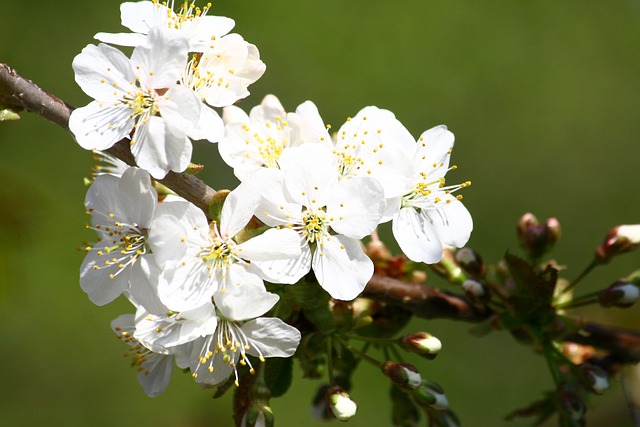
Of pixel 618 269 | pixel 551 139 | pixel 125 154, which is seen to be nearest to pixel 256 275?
pixel 125 154

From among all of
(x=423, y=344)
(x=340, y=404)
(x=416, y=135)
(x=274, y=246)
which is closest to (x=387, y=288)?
(x=423, y=344)

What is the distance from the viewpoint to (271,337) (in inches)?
49.8

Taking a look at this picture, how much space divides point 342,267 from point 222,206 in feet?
0.74

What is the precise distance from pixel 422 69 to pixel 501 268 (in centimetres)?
288

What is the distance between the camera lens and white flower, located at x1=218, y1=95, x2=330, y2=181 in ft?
4.41

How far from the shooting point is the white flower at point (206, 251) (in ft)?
3.91

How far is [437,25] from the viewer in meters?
4.50

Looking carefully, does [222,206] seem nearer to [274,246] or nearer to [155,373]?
[274,246]

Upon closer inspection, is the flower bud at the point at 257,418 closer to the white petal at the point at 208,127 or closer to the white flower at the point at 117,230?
the white flower at the point at 117,230

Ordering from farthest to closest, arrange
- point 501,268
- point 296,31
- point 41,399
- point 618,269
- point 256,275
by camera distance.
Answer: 1. point 296,31
2. point 618,269
3. point 41,399
4. point 501,268
5. point 256,275

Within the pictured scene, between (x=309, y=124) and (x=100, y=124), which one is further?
(x=309, y=124)

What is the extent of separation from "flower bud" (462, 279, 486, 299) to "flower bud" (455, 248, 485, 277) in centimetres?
4

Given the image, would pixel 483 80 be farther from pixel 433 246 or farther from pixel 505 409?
pixel 433 246

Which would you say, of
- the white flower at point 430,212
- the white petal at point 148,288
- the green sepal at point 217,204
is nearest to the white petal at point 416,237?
the white flower at point 430,212
